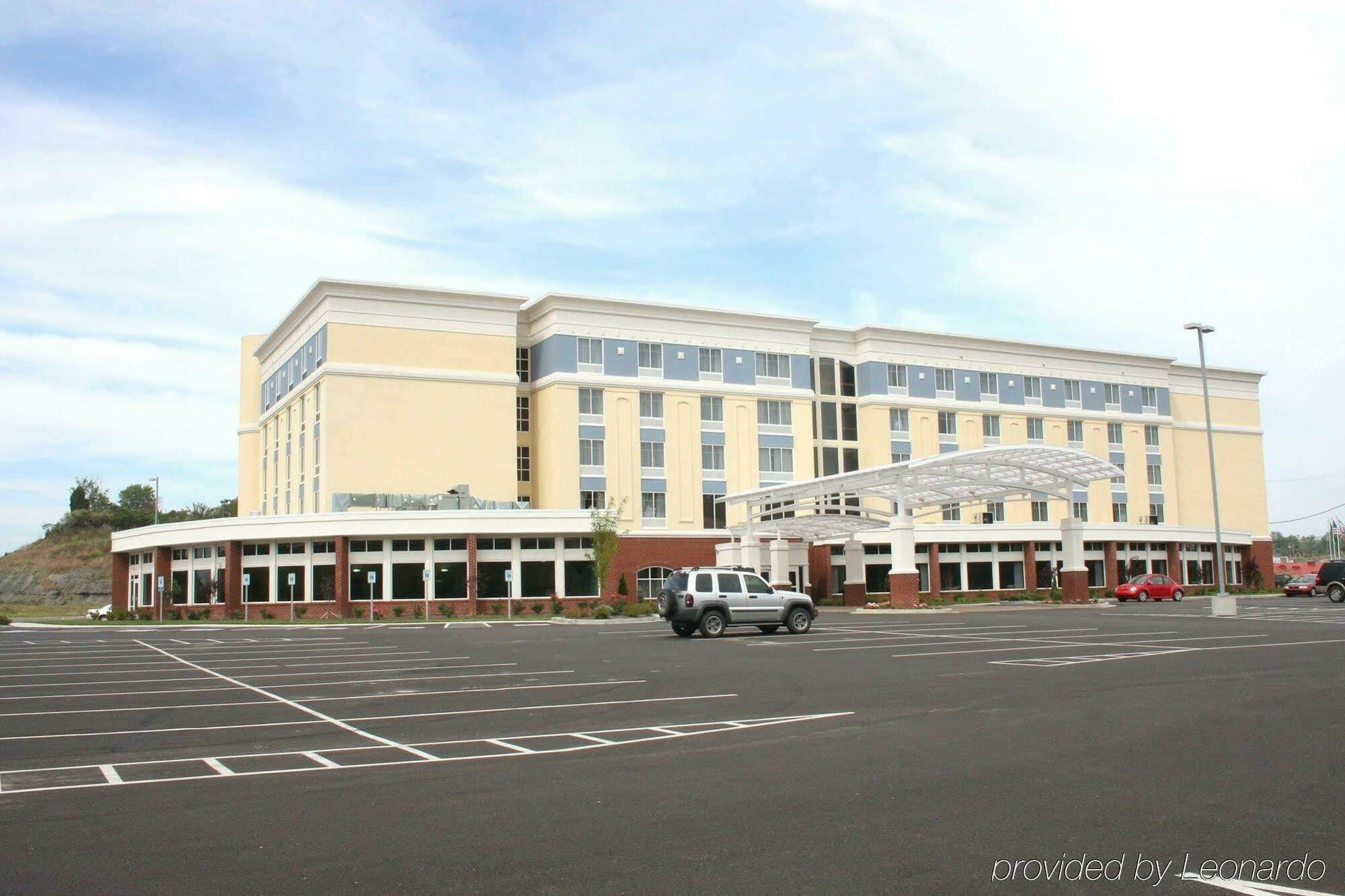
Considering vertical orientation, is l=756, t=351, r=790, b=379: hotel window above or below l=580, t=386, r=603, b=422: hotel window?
above

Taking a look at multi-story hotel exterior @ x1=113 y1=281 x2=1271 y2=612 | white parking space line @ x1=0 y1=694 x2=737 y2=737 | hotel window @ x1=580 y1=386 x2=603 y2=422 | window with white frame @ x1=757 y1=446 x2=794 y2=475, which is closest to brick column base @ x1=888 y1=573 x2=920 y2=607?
multi-story hotel exterior @ x1=113 y1=281 x2=1271 y2=612

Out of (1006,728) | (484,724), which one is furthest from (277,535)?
(1006,728)

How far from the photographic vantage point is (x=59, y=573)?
Result: 107 meters

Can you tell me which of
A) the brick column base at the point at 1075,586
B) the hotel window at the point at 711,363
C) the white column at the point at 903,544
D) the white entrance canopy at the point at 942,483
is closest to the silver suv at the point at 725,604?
the white entrance canopy at the point at 942,483

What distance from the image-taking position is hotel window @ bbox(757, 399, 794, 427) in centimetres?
6744

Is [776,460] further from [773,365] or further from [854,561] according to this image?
[854,561]

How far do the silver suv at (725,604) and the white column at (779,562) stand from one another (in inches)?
975

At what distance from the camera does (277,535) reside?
54.5 metres

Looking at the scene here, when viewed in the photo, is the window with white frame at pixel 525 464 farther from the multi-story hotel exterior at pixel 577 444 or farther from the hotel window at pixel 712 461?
the hotel window at pixel 712 461

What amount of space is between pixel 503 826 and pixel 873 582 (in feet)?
203

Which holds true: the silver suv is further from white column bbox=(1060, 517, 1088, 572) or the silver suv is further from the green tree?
white column bbox=(1060, 517, 1088, 572)

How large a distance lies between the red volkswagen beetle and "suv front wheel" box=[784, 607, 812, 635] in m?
31.2

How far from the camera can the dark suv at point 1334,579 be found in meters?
50.8

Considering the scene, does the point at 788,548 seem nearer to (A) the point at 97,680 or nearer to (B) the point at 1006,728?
(A) the point at 97,680
